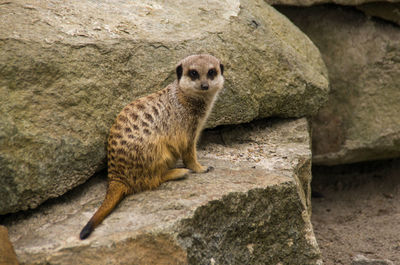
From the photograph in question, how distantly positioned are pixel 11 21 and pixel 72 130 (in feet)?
2.30

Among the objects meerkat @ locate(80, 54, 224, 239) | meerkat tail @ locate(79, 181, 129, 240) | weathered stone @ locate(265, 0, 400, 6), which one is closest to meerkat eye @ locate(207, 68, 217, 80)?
meerkat @ locate(80, 54, 224, 239)

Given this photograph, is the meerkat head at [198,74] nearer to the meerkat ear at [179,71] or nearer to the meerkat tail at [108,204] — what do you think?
the meerkat ear at [179,71]

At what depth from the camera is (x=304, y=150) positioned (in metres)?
3.37

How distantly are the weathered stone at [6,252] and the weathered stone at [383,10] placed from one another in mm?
3438

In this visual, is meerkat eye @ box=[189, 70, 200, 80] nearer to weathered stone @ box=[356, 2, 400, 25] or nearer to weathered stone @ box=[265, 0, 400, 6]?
weathered stone @ box=[265, 0, 400, 6]

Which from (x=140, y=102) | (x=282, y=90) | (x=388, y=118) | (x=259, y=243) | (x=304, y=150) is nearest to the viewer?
(x=259, y=243)

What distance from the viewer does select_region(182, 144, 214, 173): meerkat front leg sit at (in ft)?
9.65

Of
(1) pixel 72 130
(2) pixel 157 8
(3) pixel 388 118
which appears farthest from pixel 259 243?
(3) pixel 388 118

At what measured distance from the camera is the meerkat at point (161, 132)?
2.63 metres

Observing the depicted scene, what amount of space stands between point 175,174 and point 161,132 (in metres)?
0.26

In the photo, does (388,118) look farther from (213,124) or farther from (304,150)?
(213,124)

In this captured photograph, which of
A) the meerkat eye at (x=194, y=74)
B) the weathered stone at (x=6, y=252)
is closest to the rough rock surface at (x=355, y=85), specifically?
the meerkat eye at (x=194, y=74)

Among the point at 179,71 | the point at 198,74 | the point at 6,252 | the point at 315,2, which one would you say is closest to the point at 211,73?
the point at 198,74

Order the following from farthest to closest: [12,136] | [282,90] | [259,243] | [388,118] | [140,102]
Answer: [388,118]
[282,90]
[140,102]
[259,243]
[12,136]
